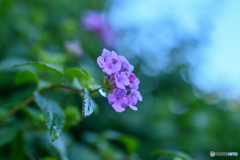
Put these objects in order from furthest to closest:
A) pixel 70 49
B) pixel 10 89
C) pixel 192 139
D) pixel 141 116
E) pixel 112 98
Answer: pixel 141 116, pixel 192 139, pixel 10 89, pixel 70 49, pixel 112 98

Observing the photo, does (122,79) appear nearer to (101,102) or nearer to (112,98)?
(112,98)

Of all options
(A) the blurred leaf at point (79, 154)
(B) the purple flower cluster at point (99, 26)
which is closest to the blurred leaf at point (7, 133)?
(A) the blurred leaf at point (79, 154)

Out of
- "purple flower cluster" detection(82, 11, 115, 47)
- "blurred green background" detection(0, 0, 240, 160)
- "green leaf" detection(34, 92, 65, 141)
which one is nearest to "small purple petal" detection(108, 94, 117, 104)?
"green leaf" detection(34, 92, 65, 141)

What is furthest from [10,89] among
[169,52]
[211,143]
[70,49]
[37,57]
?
[211,143]

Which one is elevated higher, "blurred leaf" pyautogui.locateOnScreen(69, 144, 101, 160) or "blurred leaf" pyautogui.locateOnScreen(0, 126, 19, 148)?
"blurred leaf" pyautogui.locateOnScreen(69, 144, 101, 160)

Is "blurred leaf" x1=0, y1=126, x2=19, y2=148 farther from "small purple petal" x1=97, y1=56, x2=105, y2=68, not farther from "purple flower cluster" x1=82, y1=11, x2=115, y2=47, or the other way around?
"purple flower cluster" x1=82, y1=11, x2=115, y2=47

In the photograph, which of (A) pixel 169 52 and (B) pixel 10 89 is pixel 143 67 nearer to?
(A) pixel 169 52
